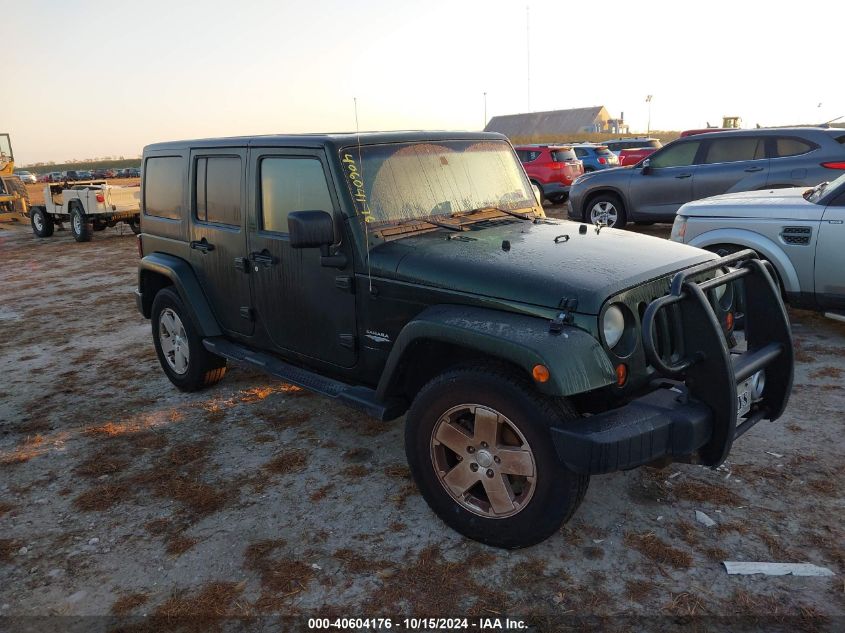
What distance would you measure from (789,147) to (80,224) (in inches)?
613

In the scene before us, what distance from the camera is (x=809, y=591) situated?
2.83m

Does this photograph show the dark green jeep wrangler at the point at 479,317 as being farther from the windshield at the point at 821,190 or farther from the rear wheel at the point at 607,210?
the rear wheel at the point at 607,210

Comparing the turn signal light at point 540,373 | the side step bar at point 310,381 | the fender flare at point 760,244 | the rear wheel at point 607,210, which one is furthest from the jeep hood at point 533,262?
the rear wheel at point 607,210

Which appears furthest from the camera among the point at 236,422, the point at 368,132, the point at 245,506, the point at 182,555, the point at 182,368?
the point at 182,368

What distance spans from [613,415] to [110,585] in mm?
2443

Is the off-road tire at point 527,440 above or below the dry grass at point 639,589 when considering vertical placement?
above

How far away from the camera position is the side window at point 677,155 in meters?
10.3

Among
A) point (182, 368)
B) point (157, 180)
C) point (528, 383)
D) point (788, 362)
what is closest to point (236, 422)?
point (182, 368)

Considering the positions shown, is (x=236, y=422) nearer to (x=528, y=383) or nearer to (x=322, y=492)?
(x=322, y=492)

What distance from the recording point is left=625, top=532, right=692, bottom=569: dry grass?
10.1ft

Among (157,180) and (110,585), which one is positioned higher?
(157,180)

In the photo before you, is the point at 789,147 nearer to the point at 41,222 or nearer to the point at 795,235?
the point at 795,235

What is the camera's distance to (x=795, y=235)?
19.0 feet

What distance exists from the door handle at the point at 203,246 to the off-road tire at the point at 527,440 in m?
2.28
